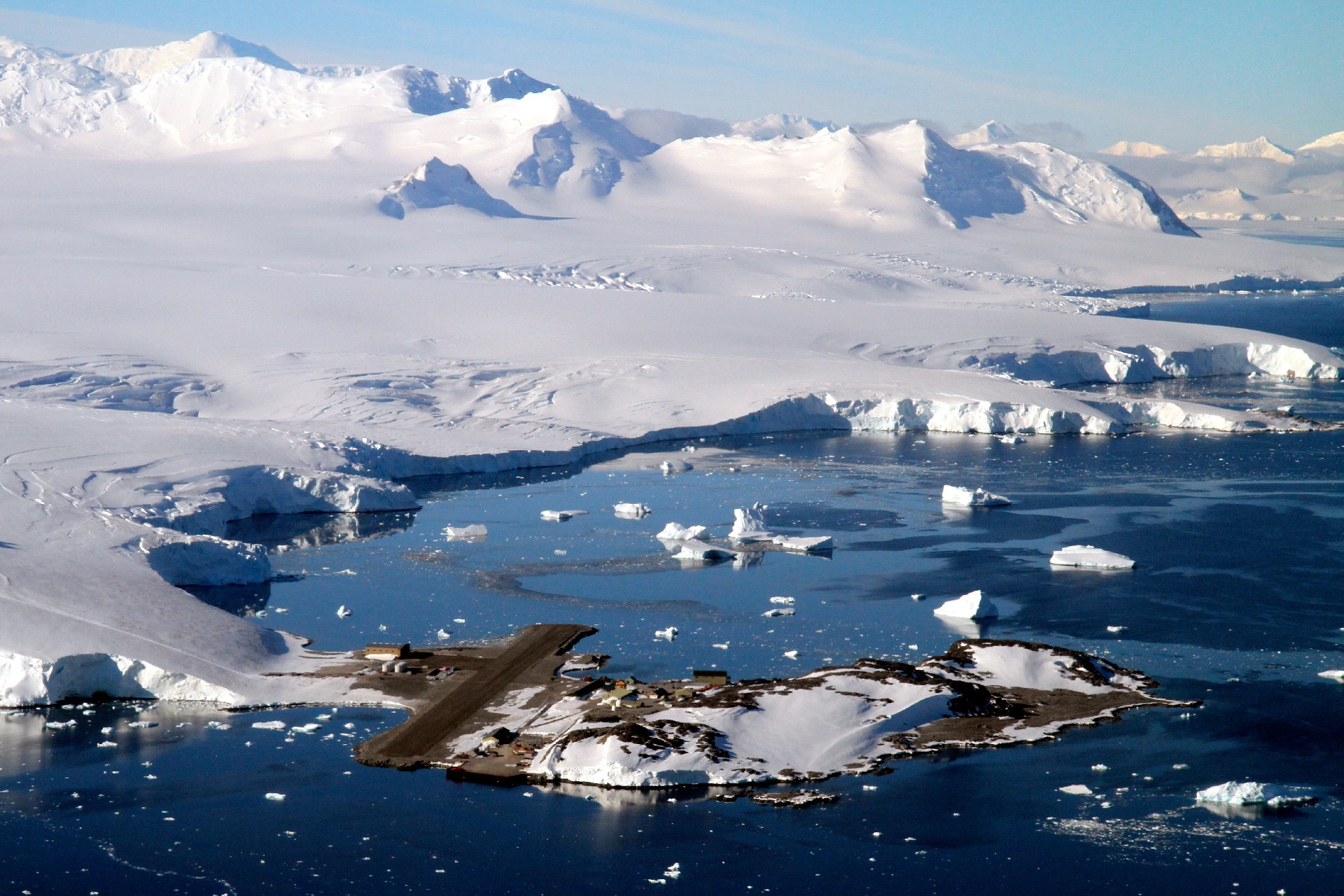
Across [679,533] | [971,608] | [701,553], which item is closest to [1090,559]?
[971,608]

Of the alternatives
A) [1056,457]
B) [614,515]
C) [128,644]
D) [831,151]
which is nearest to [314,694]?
[128,644]

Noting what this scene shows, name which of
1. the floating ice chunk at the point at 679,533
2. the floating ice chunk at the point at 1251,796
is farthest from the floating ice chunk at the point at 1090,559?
the floating ice chunk at the point at 1251,796

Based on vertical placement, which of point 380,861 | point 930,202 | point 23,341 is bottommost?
point 380,861

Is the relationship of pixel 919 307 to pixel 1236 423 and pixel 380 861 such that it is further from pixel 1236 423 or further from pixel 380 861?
pixel 380 861

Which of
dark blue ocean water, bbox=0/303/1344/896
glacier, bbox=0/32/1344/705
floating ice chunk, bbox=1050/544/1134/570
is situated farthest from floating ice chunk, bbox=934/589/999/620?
glacier, bbox=0/32/1344/705

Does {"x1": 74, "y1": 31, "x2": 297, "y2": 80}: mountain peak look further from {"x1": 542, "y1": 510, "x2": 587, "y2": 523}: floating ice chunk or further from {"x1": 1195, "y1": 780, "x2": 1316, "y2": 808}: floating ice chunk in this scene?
{"x1": 1195, "y1": 780, "x2": 1316, "y2": 808}: floating ice chunk

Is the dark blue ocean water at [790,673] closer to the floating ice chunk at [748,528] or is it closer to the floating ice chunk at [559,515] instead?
the floating ice chunk at [559,515]
